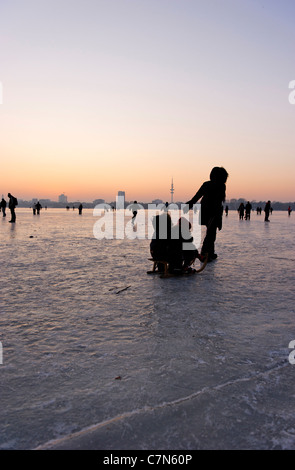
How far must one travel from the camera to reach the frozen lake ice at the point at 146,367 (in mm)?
1463

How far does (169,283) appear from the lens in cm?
478

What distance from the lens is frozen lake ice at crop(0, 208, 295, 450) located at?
1.46 m

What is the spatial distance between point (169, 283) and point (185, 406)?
123 inches

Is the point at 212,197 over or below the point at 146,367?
over

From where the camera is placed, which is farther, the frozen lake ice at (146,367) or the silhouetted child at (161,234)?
the silhouetted child at (161,234)

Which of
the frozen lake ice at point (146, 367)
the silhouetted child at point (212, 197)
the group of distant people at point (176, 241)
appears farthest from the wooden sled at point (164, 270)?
the silhouetted child at point (212, 197)

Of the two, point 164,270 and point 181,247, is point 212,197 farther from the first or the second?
point 164,270

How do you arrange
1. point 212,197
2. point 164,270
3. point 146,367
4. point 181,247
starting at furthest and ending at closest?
point 212,197 → point 164,270 → point 181,247 → point 146,367

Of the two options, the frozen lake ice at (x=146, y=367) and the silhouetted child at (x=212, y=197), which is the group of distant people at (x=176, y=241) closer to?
the silhouetted child at (x=212, y=197)

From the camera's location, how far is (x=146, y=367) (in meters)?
2.07

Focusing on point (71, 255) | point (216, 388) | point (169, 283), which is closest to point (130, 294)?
point (169, 283)

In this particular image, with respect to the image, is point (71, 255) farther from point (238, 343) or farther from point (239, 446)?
point (239, 446)

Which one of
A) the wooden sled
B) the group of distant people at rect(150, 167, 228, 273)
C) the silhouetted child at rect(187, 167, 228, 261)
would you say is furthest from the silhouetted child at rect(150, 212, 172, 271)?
the silhouetted child at rect(187, 167, 228, 261)

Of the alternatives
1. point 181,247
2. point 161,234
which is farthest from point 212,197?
point 161,234
